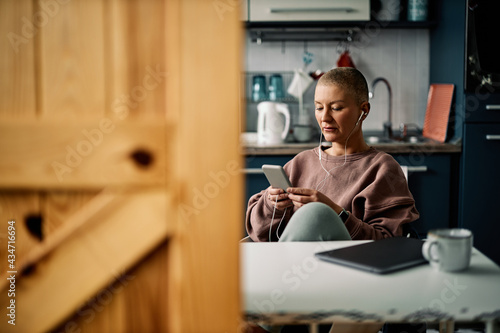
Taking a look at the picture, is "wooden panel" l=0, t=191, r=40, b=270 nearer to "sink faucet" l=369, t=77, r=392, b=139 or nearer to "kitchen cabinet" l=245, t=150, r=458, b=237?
"kitchen cabinet" l=245, t=150, r=458, b=237

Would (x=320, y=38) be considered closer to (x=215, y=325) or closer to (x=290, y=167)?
(x=290, y=167)

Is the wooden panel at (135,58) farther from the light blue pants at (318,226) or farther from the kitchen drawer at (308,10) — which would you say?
the kitchen drawer at (308,10)

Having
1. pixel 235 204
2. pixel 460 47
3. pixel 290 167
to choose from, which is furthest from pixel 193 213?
pixel 460 47

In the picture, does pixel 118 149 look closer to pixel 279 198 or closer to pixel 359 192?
pixel 279 198

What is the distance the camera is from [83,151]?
792mm

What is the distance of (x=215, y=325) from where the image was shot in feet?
2.69

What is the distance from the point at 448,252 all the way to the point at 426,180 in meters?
2.00

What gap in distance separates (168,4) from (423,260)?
0.82 metres

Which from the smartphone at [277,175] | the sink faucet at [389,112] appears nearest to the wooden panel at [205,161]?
the smartphone at [277,175]

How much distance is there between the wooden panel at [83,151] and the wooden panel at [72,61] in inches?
1.2

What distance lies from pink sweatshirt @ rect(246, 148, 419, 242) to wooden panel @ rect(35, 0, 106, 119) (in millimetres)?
1120

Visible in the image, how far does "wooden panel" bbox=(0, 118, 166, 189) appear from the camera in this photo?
790 millimetres

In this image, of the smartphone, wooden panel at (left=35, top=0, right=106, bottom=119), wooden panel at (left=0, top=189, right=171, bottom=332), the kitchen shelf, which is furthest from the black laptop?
the kitchen shelf

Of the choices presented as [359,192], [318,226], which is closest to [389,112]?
[359,192]
